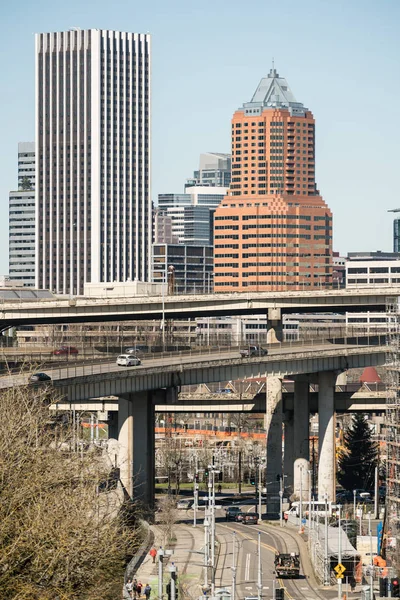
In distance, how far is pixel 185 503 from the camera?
6063 inches

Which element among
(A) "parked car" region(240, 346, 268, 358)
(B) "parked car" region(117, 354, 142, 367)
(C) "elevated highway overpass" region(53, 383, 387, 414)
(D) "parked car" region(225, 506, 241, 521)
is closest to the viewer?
(B) "parked car" region(117, 354, 142, 367)

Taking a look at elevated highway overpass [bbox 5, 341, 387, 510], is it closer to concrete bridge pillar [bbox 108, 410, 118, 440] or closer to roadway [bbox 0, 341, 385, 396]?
roadway [bbox 0, 341, 385, 396]

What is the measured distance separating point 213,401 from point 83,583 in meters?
110

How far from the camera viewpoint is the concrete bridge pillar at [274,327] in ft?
543

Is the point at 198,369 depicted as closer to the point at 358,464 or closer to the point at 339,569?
the point at 358,464

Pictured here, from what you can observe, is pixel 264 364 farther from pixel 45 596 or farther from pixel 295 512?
pixel 45 596

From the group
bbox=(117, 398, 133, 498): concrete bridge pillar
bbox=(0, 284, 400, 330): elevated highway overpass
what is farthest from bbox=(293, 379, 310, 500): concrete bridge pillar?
bbox=(117, 398, 133, 498): concrete bridge pillar

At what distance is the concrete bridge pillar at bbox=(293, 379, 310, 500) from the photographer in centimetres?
14938

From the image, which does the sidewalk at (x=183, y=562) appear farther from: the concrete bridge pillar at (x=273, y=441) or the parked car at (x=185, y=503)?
the parked car at (x=185, y=503)

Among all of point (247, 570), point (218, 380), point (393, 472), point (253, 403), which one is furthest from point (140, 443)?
point (247, 570)

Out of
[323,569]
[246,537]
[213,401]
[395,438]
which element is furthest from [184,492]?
[323,569]

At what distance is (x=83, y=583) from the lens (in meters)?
54.3

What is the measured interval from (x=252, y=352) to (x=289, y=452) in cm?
1824

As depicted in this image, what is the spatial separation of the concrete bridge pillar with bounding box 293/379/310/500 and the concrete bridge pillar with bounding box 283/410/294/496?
5.03 ft
